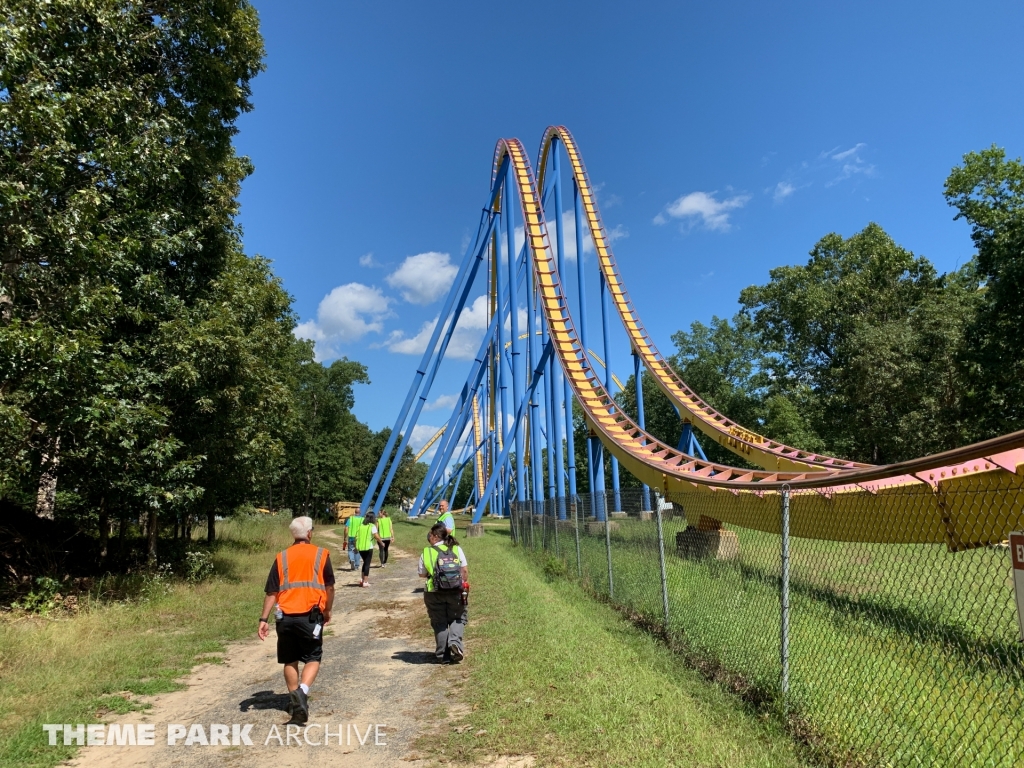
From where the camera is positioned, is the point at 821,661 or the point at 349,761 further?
the point at 821,661

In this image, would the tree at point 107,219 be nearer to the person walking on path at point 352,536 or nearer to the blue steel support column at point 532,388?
the person walking on path at point 352,536

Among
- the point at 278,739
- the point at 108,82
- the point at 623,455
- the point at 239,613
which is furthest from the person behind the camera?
the point at 623,455

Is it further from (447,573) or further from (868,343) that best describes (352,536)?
(868,343)

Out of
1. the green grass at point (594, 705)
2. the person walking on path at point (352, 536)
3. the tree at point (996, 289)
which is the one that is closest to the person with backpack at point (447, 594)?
the green grass at point (594, 705)

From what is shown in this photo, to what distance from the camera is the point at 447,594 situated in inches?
251

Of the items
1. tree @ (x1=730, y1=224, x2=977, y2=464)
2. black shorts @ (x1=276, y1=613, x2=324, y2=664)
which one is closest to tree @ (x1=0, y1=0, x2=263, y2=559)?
black shorts @ (x1=276, y1=613, x2=324, y2=664)

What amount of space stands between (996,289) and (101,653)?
21742 millimetres

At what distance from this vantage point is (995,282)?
1852 cm

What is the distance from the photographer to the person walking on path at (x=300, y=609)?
483 centimetres

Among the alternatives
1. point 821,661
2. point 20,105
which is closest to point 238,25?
point 20,105

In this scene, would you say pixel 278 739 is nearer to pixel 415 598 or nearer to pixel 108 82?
pixel 415 598

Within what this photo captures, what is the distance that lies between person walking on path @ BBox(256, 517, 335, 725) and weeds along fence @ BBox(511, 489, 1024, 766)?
3.14 metres

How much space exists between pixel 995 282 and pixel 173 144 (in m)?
20.8

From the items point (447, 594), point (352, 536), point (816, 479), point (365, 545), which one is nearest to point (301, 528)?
point (447, 594)
